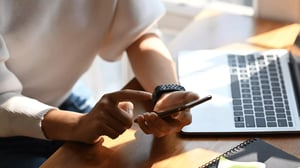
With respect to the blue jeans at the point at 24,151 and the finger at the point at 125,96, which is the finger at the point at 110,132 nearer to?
the finger at the point at 125,96

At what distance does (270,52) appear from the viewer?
1347mm

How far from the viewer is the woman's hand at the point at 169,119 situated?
3.56ft

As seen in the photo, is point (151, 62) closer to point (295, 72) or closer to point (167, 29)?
point (295, 72)

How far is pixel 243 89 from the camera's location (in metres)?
1.23

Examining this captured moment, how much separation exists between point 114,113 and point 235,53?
37 cm

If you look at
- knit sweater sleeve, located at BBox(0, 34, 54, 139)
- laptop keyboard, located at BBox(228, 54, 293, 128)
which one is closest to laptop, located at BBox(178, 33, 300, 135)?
laptop keyboard, located at BBox(228, 54, 293, 128)


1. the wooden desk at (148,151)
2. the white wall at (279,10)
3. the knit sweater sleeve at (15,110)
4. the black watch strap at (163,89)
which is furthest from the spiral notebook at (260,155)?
the white wall at (279,10)

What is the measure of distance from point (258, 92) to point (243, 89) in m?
0.03

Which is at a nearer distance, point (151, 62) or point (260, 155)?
point (260, 155)

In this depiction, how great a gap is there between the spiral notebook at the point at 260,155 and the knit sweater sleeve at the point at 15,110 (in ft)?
1.02

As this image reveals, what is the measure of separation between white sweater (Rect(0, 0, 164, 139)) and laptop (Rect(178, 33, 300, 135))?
143mm

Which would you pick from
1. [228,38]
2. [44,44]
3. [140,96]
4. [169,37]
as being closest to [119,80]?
[169,37]

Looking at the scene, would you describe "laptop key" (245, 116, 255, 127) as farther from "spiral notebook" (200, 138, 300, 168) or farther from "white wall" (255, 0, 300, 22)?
"white wall" (255, 0, 300, 22)

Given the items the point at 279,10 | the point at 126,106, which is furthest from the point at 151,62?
the point at 279,10
